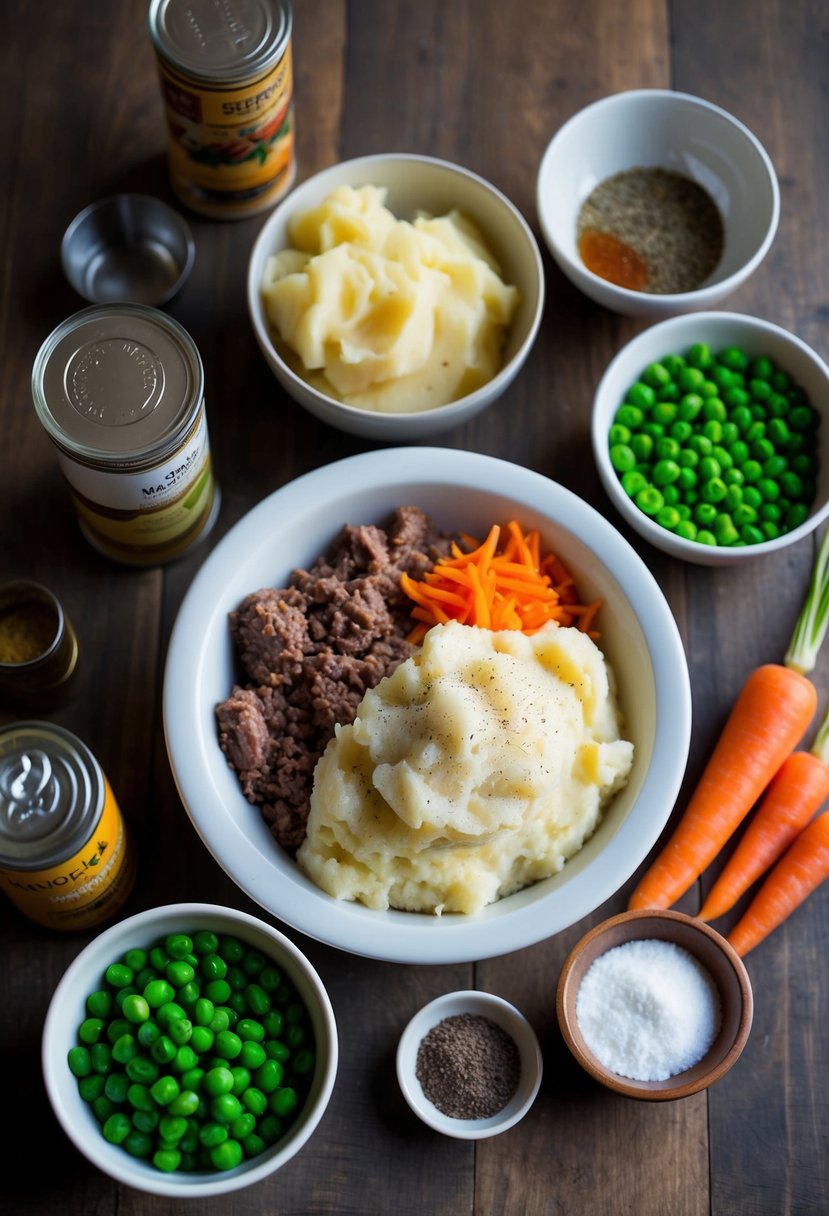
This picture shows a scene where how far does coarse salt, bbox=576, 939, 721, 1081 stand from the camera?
243 centimetres

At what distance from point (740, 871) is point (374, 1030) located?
91cm

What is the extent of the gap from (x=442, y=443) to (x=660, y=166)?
997 millimetres

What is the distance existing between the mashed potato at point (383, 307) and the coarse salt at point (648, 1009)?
4.35 feet

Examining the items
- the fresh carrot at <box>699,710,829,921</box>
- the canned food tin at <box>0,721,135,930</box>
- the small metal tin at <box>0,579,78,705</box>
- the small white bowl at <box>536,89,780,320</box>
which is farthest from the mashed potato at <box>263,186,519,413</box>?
the fresh carrot at <box>699,710,829,921</box>

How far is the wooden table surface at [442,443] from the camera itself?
250 centimetres

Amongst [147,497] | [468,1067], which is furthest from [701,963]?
[147,497]

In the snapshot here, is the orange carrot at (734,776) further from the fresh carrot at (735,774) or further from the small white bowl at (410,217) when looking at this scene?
the small white bowl at (410,217)

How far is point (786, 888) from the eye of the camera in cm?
266

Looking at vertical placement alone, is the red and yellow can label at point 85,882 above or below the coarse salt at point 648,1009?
above

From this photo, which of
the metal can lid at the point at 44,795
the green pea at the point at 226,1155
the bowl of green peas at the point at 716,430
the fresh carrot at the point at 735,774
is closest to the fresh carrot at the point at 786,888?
the fresh carrot at the point at 735,774

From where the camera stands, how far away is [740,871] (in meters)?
2.70

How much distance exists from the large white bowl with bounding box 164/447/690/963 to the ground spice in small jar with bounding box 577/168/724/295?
0.78 metres

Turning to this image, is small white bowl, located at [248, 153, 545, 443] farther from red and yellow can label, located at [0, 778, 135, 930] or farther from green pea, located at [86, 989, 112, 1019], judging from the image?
green pea, located at [86, 989, 112, 1019]

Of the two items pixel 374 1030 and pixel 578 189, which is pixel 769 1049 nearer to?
pixel 374 1030
